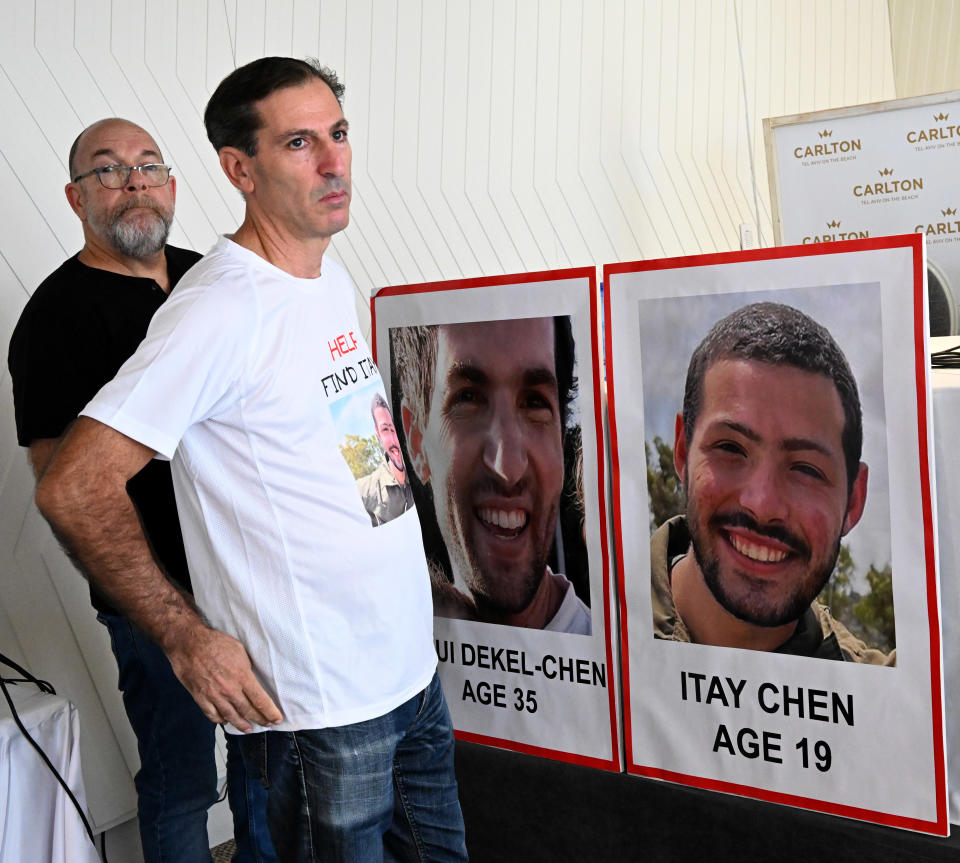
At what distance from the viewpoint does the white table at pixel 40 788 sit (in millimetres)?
1604

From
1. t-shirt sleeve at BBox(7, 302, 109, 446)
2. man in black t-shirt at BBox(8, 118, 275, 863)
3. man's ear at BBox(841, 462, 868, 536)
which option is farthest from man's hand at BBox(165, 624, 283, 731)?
man's ear at BBox(841, 462, 868, 536)

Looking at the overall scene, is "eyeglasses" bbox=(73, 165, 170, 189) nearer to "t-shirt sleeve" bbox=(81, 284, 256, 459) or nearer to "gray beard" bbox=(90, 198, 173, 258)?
"gray beard" bbox=(90, 198, 173, 258)

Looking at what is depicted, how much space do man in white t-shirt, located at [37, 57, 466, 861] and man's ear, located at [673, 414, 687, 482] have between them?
47cm

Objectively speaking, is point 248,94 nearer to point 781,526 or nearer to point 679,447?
point 679,447

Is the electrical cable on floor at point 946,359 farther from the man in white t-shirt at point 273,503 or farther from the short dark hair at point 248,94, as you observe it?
the short dark hair at point 248,94

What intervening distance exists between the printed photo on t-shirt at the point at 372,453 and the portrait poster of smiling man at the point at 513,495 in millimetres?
386

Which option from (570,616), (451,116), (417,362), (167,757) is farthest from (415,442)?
(451,116)

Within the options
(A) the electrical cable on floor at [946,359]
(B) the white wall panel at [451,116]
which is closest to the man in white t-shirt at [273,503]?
(A) the electrical cable on floor at [946,359]

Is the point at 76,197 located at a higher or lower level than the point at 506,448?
higher

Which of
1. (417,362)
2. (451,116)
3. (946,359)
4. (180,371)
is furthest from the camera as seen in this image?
(451,116)

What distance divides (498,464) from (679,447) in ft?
1.19

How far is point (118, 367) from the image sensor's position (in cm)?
191

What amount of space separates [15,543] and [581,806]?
4.63 feet

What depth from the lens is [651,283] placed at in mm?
1656
